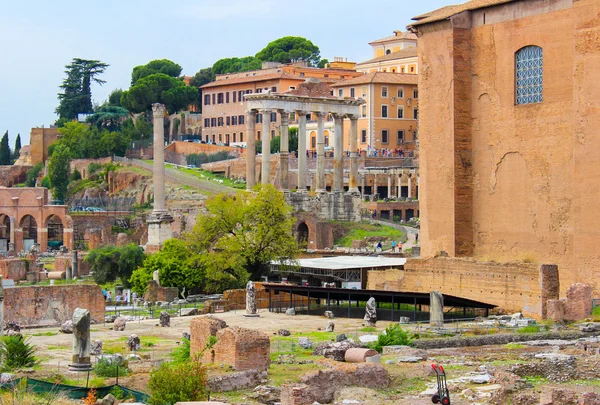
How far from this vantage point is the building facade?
37.6 m

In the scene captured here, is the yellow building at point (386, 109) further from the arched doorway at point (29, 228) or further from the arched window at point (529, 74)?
the arched window at point (529, 74)

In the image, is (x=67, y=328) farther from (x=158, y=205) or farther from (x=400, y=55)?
(x=400, y=55)

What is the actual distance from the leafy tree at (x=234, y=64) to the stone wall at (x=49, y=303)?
80086mm

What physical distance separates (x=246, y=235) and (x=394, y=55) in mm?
53697

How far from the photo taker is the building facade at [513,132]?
3756 centimetres

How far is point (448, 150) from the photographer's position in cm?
4306

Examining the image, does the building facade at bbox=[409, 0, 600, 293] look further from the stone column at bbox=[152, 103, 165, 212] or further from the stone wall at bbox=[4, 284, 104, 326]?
the stone column at bbox=[152, 103, 165, 212]

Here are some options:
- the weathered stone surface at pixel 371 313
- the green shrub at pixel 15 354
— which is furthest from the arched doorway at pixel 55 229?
the green shrub at pixel 15 354

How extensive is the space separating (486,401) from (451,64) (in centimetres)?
2314

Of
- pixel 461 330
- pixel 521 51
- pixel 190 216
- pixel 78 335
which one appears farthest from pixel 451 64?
pixel 190 216

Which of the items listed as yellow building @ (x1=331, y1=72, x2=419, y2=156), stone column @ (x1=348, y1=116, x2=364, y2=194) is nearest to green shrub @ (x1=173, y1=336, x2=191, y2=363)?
stone column @ (x1=348, y1=116, x2=364, y2=194)

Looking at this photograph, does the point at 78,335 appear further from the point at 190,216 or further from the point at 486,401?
the point at 190,216

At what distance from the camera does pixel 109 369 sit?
2441 cm

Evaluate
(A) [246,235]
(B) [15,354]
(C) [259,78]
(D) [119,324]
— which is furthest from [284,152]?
(B) [15,354]
